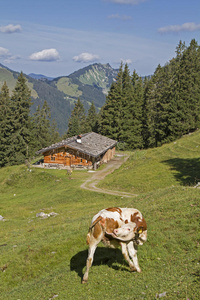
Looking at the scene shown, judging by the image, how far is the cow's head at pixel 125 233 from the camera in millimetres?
8973

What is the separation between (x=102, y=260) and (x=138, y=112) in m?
73.1

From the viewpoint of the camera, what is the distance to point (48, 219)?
76.4ft

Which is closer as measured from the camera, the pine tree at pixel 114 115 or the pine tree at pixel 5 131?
the pine tree at pixel 5 131

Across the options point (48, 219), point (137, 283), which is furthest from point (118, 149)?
point (137, 283)

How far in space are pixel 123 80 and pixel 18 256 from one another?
71330mm

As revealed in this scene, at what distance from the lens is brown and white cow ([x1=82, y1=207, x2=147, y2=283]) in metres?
9.06

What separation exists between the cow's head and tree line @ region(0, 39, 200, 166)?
6202 centimetres

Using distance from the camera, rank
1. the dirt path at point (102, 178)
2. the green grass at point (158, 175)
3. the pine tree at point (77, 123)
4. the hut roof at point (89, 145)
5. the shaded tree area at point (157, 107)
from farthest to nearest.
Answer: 1. the pine tree at point (77, 123)
2. the shaded tree area at point (157, 107)
3. the hut roof at point (89, 145)
4. the dirt path at point (102, 178)
5. the green grass at point (158, 175)

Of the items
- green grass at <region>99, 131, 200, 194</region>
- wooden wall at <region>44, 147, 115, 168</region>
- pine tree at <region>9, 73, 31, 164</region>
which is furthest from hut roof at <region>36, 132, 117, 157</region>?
pine tree at <region>9, 73, 31, 164</region>

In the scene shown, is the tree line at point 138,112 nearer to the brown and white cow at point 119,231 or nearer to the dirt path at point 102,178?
the dirt path at point 102,178

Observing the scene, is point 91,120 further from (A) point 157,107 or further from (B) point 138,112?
(A) point 157,107

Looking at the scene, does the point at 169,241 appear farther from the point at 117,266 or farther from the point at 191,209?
the point at 191,209

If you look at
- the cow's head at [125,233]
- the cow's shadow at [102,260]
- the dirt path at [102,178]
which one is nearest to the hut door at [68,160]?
the dirt path at [102,178]

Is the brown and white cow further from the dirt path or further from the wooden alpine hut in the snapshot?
the wooden alpine hut
